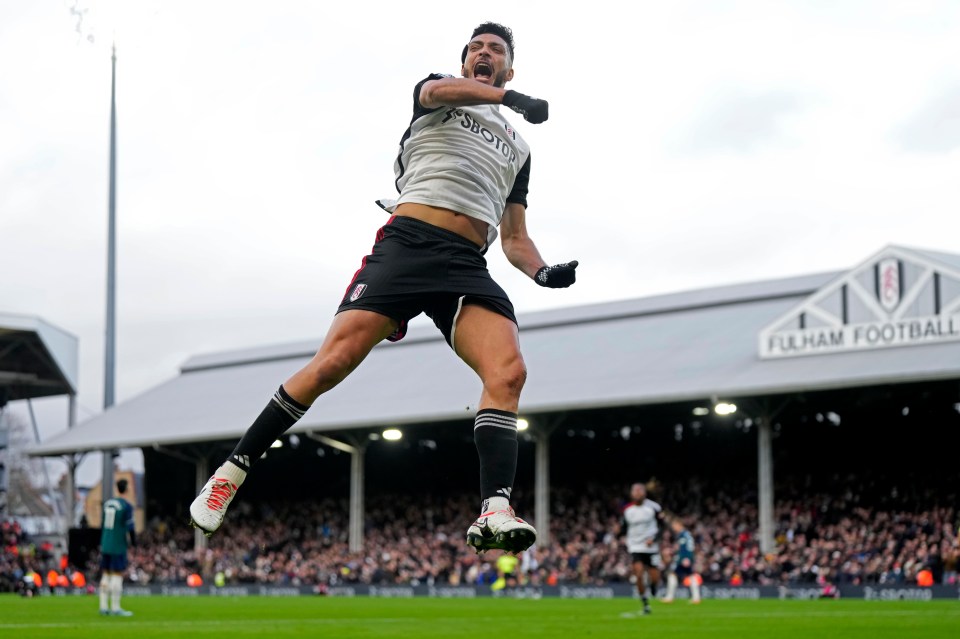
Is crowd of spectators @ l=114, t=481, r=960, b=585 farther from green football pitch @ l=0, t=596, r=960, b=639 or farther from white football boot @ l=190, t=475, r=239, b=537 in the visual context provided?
white football boot @ l=190, t=475, r=239, b=537

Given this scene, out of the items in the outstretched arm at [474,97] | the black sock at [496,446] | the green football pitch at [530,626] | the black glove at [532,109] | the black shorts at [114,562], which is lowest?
the green football pitch at [530,626]

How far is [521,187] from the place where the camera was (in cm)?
686

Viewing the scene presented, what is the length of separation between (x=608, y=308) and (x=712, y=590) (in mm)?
15475

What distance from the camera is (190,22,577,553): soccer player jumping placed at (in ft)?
19.8

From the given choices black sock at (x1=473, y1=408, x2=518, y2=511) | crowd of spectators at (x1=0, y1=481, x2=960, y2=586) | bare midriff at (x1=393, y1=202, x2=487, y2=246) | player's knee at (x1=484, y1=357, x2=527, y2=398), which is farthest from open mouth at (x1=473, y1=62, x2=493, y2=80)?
crowd of spectators at (x1=0, y1=481, x2=960, y2=586)

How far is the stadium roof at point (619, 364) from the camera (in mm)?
30938

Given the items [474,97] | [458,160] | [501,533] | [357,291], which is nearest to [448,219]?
[458,160]

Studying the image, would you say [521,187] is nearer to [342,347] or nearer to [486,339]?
[486,339]

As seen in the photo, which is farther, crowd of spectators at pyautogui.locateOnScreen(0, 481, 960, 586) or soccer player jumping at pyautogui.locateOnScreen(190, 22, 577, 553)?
crowd of spectators at pyautogui.locateOnScreen(0, 481, 960, 586)

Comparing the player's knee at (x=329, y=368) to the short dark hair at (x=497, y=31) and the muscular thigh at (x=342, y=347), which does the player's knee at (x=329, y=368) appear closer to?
the muscular thigh at (x=342, y=347)

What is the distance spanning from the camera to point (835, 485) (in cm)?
3450

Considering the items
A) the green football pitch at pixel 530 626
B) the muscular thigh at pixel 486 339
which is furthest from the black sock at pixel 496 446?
the green football pitch at pixel 530 626

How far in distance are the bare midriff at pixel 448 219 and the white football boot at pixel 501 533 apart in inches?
51.7

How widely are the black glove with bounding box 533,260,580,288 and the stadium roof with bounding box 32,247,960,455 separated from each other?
56.8 feet
